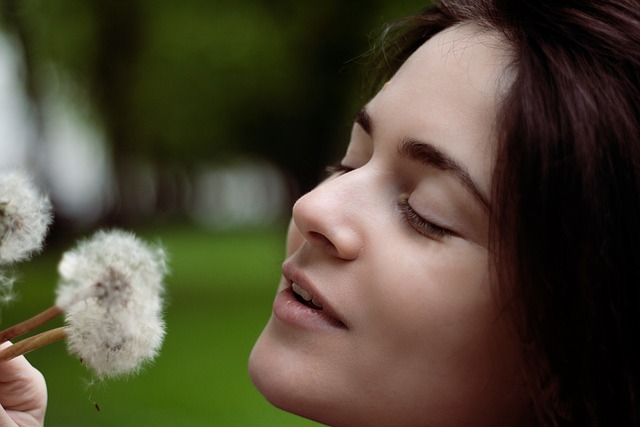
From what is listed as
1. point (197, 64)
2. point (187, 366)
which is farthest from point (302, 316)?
point (197, 64)

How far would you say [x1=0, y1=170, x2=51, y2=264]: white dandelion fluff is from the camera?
126 centimetres

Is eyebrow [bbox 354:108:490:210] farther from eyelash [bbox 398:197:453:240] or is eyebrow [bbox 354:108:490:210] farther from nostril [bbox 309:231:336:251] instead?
nostril [bbox 309:231:336:251]

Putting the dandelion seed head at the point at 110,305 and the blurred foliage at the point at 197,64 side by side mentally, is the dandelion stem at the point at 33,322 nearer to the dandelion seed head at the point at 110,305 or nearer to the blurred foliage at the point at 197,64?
the dandelion seed head at the point at 110,305

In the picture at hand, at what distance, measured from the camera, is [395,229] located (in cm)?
146

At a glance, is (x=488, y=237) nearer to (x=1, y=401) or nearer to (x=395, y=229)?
(x=395, y=229)

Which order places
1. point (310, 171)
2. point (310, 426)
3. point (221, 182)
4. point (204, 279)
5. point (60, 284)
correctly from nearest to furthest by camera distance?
point (60, 284) < point (310, 426) < point (204, 279) < point (310, 171) < point (221, 182)

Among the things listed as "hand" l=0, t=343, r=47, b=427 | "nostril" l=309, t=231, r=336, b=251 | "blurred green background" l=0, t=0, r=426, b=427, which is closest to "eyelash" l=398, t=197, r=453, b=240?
"nostril" l=309, t=231, r=336, b=251

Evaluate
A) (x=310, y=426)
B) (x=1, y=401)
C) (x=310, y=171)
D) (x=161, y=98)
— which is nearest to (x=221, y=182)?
(x=310, y=171)

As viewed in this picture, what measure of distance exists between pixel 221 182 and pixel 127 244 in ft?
86.9

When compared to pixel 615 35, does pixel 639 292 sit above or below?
below

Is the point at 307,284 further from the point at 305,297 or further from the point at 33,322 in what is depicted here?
the point at 33,322

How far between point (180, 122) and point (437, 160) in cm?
1109

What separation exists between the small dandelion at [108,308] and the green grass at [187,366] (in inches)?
9.1

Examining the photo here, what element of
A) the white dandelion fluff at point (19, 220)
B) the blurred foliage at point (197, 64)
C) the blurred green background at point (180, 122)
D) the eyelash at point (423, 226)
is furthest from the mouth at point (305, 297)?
the blurred foliage at point (197, 64)
